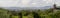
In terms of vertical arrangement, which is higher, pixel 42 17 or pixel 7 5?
pixel 7 5

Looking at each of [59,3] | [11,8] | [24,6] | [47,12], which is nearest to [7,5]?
[11,8]

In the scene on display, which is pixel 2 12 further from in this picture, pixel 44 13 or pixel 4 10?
pixel 44 13

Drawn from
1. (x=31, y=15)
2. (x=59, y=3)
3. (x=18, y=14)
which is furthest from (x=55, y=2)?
(x=18, y=14)

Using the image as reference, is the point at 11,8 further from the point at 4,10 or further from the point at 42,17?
the point at 42,17

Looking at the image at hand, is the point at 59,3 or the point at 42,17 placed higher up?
the point at 59,3

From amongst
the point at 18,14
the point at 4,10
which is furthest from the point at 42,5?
the point at 4,10

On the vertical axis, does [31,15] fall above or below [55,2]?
below

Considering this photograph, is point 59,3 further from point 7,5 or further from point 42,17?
point 7,5
